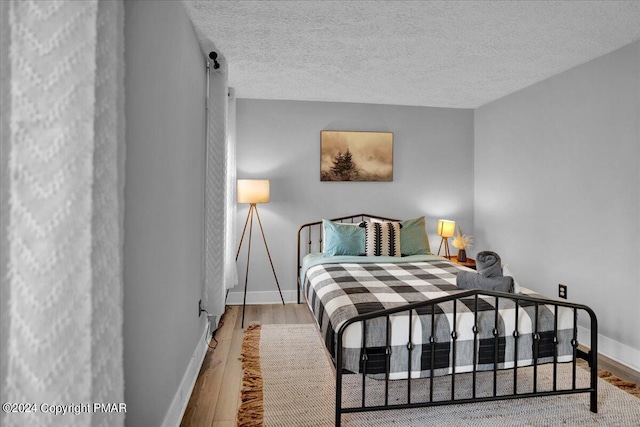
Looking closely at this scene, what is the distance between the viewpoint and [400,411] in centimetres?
223

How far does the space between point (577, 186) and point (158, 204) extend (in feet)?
11.3

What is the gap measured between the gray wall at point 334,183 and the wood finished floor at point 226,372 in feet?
1.69

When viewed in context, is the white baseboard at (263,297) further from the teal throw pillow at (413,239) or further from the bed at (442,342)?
the bed at (442,342)

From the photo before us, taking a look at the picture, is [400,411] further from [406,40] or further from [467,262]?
[467,262]

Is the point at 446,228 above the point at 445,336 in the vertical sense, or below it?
above

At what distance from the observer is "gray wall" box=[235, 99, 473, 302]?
445cm

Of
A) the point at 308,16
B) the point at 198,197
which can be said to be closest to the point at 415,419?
the point at 198,197

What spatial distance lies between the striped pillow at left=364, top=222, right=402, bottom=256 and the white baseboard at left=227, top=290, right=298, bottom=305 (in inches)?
47.6

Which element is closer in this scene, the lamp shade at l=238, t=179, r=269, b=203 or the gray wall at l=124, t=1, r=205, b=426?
the gray wall at l=124, t=1, r=205, b=426

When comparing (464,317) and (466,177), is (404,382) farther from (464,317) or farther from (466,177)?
(466,177)

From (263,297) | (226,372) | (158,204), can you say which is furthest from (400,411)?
(263,297)

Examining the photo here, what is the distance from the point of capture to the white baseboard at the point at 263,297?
441 centimetres

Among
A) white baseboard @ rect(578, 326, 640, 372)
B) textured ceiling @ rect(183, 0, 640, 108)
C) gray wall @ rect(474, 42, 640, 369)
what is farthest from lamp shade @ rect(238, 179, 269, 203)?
white baseboard @ rect(578, 326, 640, 372)

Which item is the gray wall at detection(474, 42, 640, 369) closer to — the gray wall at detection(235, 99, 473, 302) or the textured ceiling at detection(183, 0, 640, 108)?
the textured ceiling at detection(183, 0, 640, 108)
